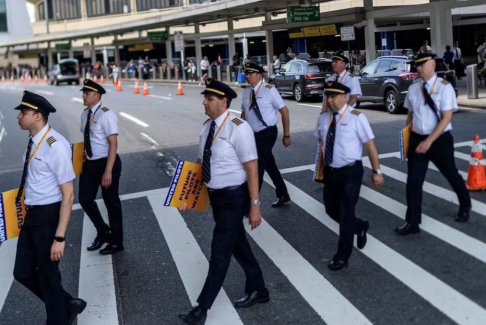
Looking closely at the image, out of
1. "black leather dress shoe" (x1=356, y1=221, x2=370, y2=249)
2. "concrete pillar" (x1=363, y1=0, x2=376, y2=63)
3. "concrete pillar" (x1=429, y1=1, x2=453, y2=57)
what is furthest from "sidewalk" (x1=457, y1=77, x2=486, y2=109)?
"black leather dress shoe" (x1=356, y1=221, x2=370, y2=249)

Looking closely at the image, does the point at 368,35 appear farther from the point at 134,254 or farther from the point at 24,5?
the point at 24,5

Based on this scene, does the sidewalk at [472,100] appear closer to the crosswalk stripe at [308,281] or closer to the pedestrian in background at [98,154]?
the crosswalk stripe at [308,281]

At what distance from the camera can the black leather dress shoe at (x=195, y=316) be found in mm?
5285

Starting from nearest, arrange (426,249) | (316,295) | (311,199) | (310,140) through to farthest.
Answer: (316,295) < (426,249) < (311,199) < (310,140)

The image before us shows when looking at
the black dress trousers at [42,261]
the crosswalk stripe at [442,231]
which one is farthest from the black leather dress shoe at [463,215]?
the black dress trousers at [42,261]

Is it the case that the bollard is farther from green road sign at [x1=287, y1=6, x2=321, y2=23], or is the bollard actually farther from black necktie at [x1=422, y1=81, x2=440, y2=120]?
black necktie at [x1=422, y1=81, x2=440, y2=120]

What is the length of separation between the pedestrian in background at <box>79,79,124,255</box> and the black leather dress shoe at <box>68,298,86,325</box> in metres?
1.88

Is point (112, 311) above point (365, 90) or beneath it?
beneath

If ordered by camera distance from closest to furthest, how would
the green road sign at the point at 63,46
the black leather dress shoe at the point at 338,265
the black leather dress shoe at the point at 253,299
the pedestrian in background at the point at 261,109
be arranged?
the black leather dress shoe at the point at 253,299 → the black leather dress shoe at the point at 338,265 → the pedestrian in background at the point at 261,109 → the green road sign at the point at 63,46

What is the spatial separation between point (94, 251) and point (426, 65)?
4.41m

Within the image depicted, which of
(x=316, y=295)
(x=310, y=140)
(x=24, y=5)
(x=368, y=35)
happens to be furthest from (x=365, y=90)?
(x=24, y=5)

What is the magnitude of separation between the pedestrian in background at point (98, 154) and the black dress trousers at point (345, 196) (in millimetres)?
2377

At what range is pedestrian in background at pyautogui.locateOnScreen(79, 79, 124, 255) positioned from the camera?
711cm

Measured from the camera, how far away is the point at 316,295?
595cm
